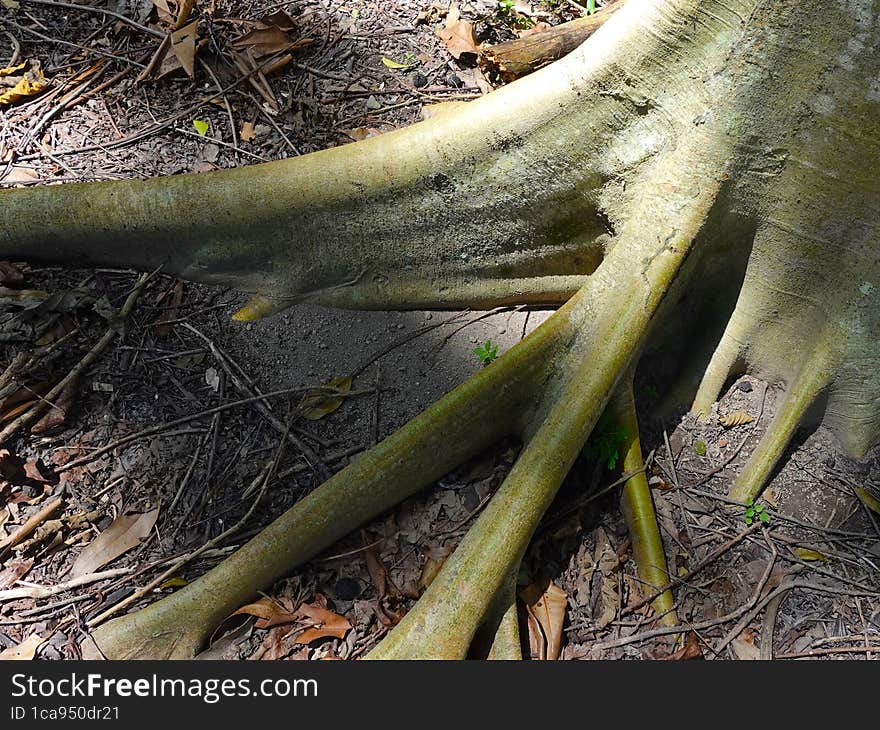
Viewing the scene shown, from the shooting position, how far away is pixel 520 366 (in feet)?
8.91

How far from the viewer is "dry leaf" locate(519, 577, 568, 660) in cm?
260

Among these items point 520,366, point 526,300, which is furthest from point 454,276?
point 520,366

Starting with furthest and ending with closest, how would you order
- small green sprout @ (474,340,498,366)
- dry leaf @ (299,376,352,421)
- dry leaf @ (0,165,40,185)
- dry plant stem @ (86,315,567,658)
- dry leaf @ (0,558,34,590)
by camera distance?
dry leaf @ (0,165,40,185) < small green sprout @ (474,340,498,366) < dry leaf @ (299,376,352,421) < dry leaf @ (0,558,34,590) < dry plant stem @ (86,315,567,658)

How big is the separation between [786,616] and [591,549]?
742 millimetres

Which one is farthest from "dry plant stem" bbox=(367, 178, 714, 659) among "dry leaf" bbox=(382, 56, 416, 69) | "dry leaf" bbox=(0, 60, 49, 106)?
"dry leaf" bbox=(0, 60, 49, 106)

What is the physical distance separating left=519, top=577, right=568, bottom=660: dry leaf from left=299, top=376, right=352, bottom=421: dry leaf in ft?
3.42

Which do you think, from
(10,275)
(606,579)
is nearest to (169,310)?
(10,275)

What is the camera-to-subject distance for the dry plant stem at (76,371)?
2846mm

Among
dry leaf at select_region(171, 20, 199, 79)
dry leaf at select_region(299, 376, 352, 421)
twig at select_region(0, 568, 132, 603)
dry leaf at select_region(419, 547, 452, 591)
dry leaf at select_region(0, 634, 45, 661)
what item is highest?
dry leaf at select_region(171, 20, 199, 79)

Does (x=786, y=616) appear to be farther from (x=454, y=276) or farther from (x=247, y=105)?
(x=247, y=105)

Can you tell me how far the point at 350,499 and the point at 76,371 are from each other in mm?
1299

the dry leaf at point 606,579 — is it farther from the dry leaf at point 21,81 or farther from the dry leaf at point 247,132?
the dry leaf at point 21,81

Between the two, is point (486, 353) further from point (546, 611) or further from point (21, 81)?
point (21, 81)

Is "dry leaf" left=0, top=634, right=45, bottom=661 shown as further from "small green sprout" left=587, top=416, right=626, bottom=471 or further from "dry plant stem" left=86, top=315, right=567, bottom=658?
"small green sprout" left=587, top=416, right=626, bottom=471
